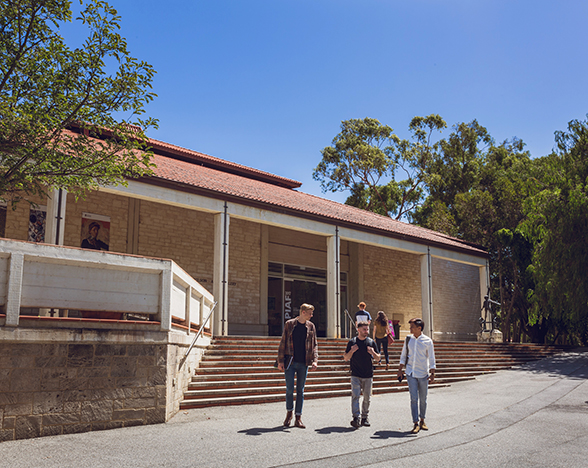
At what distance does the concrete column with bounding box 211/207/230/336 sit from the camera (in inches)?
550

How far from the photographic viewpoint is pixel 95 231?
49.6 feet

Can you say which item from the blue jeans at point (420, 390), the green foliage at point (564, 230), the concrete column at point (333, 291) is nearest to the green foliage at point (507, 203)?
the green foliage at point (564, 230)

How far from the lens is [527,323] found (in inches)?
1101

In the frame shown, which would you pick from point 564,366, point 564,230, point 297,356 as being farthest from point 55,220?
point 564,230

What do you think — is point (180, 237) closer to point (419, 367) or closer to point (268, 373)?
point (268, 373)

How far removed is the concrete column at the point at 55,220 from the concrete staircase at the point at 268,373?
3971mm

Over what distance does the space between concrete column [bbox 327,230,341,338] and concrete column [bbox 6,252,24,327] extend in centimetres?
1099

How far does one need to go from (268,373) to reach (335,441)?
16.4 feet

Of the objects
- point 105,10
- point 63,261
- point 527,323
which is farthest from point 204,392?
point 527,323

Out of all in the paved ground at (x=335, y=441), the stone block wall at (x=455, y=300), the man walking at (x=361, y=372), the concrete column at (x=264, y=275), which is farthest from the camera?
the stone block wall at (x=455, y=300)

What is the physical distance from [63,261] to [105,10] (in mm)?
3481

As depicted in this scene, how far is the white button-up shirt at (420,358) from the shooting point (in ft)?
24.1

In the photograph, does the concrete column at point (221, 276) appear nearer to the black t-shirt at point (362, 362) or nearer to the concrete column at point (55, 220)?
the concrete column at point (55, 220)

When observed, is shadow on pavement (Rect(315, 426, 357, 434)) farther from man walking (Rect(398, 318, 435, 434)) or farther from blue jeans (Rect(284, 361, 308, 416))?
man walking (Rect(398, 318, 435, 434))
